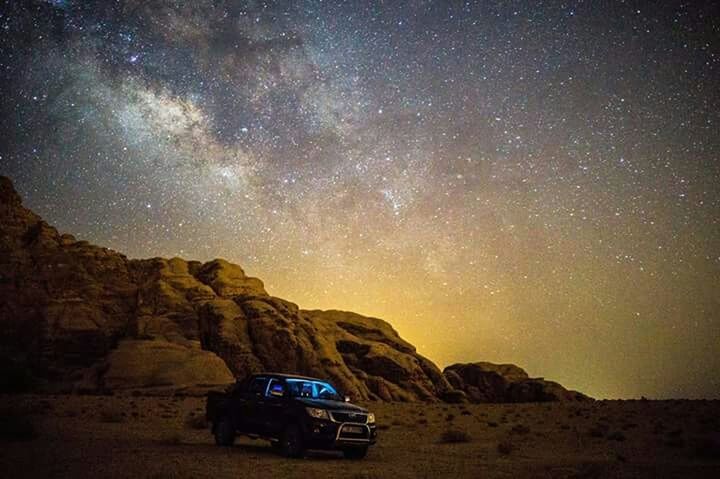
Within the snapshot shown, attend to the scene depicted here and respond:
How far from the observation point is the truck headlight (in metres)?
12.7

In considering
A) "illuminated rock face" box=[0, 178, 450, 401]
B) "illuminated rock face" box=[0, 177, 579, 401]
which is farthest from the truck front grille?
"illuminated rock face" box=[0, 178, 450, 401]

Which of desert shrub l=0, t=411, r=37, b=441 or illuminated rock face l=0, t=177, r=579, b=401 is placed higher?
illuminated rock face l=0, t=177, r=579, b=401

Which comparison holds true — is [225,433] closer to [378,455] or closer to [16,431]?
[378,455]

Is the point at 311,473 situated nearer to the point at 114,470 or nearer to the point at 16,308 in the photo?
the point at 114,470

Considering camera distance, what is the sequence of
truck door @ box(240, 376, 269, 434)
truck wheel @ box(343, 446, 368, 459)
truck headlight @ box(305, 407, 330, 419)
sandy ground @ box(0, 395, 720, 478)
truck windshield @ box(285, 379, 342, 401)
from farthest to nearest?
truck door @ box(240, 376, 269, 434)
truck windshield @ box(285, 379, 342, 401)
truck wheel @ box(343, 446, 368, 459)
truck headlight @ box(305, 407, 330, 419)
sandy ground @ box(0, 395, 720, 478)

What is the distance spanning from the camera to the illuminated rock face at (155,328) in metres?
53.8

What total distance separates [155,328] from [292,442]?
169ft

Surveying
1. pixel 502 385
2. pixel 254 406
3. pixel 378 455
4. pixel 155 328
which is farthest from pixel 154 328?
pixel 502 385

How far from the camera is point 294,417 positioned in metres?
13.1

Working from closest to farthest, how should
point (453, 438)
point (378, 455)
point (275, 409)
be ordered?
1. point (275, 409)
2. point (378, 455)
3. point (453, 438)

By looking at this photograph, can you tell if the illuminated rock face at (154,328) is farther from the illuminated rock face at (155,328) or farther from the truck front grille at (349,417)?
the truck front grille at (349,417)

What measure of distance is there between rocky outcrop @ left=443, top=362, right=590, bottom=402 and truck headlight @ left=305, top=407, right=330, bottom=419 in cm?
6927

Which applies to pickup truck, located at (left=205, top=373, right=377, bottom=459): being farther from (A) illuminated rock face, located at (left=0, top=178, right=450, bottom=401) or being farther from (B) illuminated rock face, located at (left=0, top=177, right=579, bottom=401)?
(A) illuminated rock face, located at (left=0, top=178, right=450, bottom=401)

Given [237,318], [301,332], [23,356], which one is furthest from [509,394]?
[23,356]
